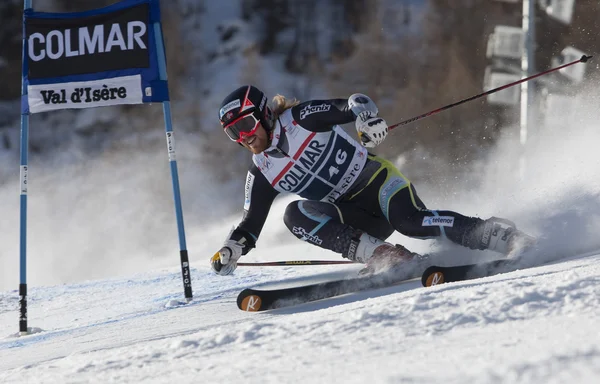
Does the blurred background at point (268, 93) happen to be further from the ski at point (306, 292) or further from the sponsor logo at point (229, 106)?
the ski at point (306, 292)

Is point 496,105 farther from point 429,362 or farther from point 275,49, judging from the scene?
point 429,362

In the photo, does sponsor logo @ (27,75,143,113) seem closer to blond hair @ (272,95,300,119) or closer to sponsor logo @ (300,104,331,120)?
blond hair @ (272,95,300,119)

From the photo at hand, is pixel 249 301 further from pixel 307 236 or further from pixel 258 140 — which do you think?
pixel 258 140

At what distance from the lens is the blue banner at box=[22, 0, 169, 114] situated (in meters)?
5.10

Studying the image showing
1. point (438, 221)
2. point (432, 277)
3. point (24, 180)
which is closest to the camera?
point (432, 277)

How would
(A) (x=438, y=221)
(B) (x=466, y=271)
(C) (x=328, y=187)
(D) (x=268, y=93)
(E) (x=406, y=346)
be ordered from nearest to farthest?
(E) (x=406, y=346) < (B) (x=466, y=271) < (A) (x=438, y=221) < (C) (x=328, y=187) < (D) (x=268, y=93)

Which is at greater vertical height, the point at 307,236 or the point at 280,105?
the point at 280,105

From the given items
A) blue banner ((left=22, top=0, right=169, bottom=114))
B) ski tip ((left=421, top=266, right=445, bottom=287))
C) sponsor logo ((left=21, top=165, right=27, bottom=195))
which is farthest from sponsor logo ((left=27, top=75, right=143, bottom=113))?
ski tip ((left=421, top=266, right=445, bottom=287))

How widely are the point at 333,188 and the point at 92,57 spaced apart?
185 cm

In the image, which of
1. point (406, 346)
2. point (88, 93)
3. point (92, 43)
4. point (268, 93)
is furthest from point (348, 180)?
point (268, 93)

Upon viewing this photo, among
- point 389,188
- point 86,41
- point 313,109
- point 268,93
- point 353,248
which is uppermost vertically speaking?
point 268,93

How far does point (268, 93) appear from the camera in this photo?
56.0 feet

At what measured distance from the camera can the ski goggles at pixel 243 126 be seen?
4250 mm

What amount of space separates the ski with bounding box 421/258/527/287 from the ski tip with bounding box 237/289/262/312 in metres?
0.85
